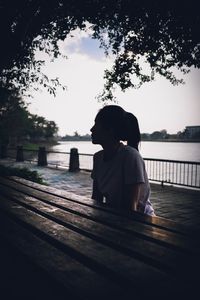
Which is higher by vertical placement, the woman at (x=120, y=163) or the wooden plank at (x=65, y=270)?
the woman at (x=120, y=163)

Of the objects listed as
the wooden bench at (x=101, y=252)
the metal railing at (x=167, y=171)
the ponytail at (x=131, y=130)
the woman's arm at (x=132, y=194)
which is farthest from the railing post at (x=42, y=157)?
the woman's arm at (x=132, y=194)

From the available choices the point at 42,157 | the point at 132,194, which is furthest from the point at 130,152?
the point at 42,157

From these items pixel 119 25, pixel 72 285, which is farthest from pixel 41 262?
pixel 119 25

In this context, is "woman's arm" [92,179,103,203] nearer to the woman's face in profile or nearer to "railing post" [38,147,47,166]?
the woman's face in profile

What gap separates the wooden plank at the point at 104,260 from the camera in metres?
1.09

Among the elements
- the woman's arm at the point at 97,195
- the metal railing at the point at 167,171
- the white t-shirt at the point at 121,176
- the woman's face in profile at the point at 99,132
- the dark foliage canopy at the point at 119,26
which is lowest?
the metal railing at the point at 167,171

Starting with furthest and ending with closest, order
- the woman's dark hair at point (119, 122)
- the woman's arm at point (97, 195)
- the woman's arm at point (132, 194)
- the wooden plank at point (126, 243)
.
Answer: the woman's arm at point (97, 195) < the woman's dark hair at point (119, 122) < the woman's arm at point (132, 194) < the wooden plank at point (126, 243)

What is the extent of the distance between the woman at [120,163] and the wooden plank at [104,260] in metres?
0.89

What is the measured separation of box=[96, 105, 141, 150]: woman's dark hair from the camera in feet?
8.93

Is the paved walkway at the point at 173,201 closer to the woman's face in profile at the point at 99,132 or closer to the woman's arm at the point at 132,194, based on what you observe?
the woman's arm at the point at 132,194

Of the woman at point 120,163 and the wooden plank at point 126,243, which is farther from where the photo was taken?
the woman at point 120,163

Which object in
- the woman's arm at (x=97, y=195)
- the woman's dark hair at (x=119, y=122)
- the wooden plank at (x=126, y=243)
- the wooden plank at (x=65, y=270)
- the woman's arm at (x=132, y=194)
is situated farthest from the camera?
the woman's arm at (x=97, y=195)

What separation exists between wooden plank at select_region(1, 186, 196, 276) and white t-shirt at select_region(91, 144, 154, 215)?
60cm

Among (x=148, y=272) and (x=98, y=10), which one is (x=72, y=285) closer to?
(x=148, y=272)
